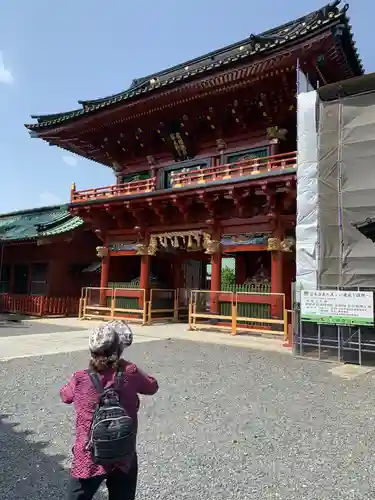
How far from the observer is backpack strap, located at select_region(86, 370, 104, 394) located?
6.72 feet

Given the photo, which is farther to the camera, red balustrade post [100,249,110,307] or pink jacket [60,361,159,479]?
red balustrade post [100,249,110,307]

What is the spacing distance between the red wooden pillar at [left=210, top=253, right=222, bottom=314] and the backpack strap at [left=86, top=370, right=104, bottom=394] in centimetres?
1175

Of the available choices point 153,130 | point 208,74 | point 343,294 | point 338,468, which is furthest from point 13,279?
point 338,468

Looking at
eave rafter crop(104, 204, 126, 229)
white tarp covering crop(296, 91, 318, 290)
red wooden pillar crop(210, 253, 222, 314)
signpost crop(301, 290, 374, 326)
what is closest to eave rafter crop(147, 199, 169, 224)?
eave rafter crop(104, 204, 126, 229)

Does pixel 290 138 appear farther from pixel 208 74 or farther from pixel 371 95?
pixel 371 95

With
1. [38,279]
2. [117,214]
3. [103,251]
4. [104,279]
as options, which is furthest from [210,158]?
[38,279]

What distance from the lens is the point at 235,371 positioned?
286 inches

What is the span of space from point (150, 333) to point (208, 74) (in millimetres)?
9031

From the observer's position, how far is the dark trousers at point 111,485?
6.68 ft

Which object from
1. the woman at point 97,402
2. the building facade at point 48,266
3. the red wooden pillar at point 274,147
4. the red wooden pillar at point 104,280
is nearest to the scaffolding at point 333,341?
the red wooden pillar at point 274,147

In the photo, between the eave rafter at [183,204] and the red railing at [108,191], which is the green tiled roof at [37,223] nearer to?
the red railing at [108,191]

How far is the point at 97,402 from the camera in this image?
2.05m

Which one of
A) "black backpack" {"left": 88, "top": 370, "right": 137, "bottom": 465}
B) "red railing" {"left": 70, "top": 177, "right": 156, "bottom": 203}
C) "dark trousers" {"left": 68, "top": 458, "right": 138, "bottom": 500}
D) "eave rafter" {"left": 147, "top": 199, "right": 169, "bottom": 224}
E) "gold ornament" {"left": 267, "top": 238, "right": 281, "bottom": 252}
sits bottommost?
"dark trousers" {"left": 68, "top": 458, "right": 138, "bottom": 500}

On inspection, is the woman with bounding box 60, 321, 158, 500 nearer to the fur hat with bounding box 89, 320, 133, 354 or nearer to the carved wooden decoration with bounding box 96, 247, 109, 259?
the fur hat with bounding box 89, 320, 133, 354
